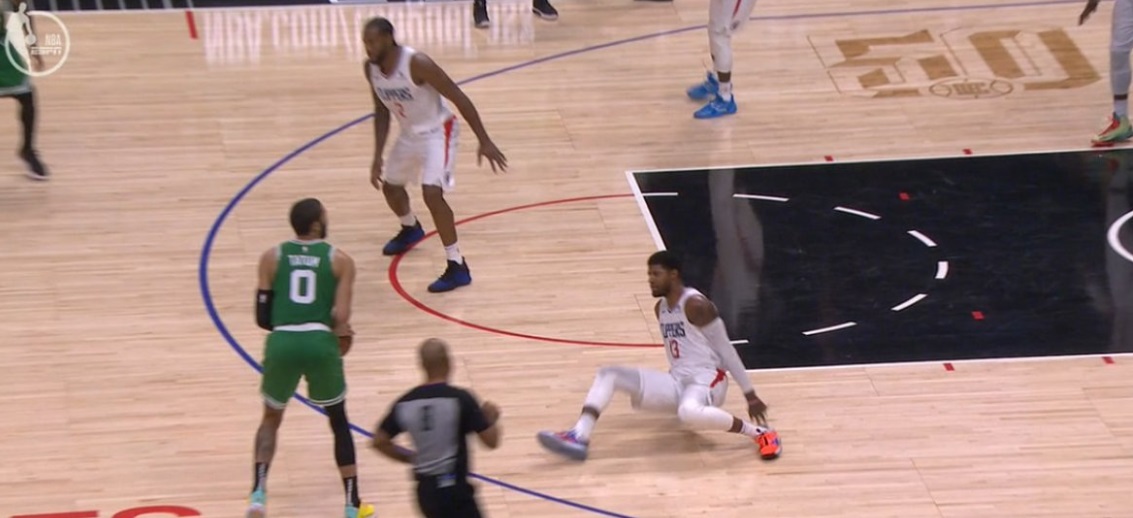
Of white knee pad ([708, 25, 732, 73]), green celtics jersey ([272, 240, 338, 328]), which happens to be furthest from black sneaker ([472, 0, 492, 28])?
green celtics jersey ([272, 240, 338, 328])

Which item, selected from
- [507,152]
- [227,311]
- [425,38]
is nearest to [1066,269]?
[507,152]

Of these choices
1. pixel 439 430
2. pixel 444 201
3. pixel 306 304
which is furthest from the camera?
pixel 444 201

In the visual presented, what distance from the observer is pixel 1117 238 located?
11891mm

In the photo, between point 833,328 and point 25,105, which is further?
point 25,105

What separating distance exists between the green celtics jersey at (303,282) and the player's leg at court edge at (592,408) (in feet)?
5.11

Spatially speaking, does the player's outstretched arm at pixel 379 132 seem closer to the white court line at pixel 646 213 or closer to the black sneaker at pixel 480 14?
the white court line at pixel 646 213

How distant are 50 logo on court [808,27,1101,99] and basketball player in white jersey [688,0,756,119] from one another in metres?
1.10

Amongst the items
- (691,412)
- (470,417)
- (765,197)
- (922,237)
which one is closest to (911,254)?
(922,237)

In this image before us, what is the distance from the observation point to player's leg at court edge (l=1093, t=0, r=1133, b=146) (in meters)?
13.0

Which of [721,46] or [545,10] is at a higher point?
[721,46]

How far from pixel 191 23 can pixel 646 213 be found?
5503 millimetres

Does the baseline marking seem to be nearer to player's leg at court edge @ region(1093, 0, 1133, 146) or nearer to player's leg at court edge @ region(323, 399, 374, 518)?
player's leg at court edge @ region(1093, 0, 1133, 146)

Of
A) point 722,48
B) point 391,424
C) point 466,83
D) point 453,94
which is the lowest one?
point 466,83

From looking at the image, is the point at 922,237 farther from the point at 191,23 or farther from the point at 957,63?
the point at 191,23
